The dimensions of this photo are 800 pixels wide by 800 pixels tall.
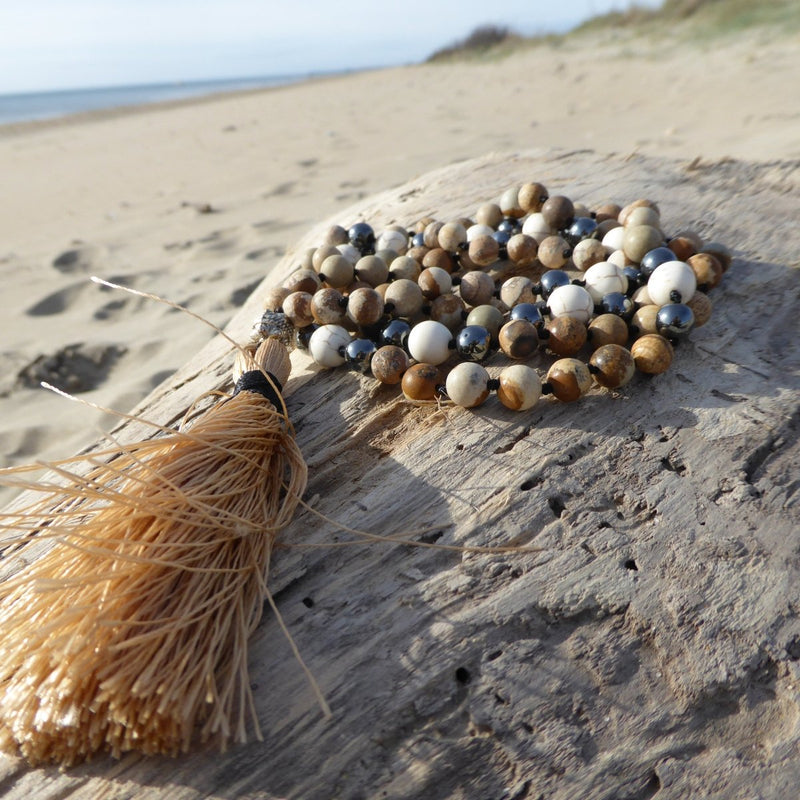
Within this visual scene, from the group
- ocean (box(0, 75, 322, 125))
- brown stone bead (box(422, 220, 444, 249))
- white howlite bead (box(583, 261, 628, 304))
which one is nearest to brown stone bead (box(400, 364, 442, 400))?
white howlite bead (box(583, 261, 628, 304))

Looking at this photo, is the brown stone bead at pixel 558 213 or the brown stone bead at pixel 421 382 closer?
the brown stone bead at pixel 421 382

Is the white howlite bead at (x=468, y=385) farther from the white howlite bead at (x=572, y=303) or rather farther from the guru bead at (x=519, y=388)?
the white howlite bead at (x=572, y=303)

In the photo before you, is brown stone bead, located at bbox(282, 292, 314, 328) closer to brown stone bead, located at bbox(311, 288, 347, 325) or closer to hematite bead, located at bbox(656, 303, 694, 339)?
brown stone bead, located at bbox(311, 288, 347, 325)

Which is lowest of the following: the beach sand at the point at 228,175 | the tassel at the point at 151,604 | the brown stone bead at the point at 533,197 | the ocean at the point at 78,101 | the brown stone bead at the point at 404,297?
the ocean at the point at 78,101

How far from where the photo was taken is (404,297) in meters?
1.89

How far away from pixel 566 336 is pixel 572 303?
101 millimetres

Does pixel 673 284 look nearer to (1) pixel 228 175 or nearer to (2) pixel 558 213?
(2) pixel 558 213

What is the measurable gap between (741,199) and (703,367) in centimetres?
97

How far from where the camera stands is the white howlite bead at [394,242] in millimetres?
2199

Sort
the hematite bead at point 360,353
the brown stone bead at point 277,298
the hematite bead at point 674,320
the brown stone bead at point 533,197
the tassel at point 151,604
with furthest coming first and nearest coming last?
the brown stone bead at point 533,197 → the brown stone bead at point 277,298 → the hematite bead at point 360,353 → the hematite bead at point 674,320 → the tassel at point 151,604

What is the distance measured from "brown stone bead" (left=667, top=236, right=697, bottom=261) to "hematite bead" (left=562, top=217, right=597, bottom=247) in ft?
0.76

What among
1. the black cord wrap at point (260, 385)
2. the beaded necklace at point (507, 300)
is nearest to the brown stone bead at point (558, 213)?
the beaded necklace at point (507, 300)

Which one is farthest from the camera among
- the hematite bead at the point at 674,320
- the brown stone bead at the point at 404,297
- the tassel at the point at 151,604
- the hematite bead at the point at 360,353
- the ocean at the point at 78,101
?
the ocean at the point at 78,101

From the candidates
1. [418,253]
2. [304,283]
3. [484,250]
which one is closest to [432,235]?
[418,253]
